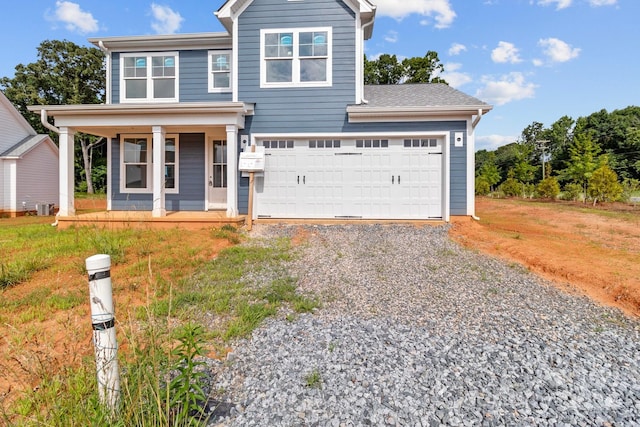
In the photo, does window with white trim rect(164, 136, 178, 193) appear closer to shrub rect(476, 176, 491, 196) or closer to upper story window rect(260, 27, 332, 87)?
upper story window rect(260, 27, 332, 87)

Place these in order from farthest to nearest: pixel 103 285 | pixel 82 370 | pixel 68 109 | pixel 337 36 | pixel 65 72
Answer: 1. pixel 65 72
2. pixel 337 36
3. pixel 68 109
4. pixel 82 370
5. pixel 103 285

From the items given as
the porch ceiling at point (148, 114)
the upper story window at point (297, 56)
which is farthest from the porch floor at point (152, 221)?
the upper story window at point (297, 56)

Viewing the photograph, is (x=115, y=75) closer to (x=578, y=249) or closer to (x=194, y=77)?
(x=194, y=77)

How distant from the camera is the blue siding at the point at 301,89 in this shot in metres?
9.32

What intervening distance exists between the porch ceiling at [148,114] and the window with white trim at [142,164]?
5.53 ft

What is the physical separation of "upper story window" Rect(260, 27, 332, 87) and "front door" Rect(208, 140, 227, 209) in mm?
2622

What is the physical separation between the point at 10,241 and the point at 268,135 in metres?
6.32

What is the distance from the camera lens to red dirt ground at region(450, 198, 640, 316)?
460 cm

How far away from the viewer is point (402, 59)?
2309 centimetres

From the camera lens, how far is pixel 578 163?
20.7 meters

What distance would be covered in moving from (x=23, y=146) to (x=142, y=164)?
8.51 metres

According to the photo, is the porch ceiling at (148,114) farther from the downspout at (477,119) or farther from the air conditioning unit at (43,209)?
the air conditioning unit at (43,209)

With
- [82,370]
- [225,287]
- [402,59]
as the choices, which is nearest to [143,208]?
[225,287]

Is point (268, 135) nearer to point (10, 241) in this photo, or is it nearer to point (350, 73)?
point (350, 73)
